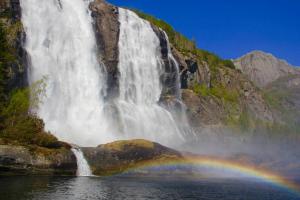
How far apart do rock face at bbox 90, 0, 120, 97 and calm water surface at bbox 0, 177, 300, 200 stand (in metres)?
40.4

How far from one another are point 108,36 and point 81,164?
45041 mm

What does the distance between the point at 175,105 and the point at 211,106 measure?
2236 cm

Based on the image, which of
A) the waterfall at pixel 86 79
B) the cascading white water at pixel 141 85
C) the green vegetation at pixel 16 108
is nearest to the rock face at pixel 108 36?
the waterfall at pixel 86 79

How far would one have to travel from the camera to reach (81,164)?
188ft

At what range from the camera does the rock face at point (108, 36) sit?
307ft

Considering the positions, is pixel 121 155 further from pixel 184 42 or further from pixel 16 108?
pixel 184 42

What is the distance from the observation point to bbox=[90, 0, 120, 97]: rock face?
93.6m

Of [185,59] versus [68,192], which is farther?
[185,59]

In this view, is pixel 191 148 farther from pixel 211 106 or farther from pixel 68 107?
pixel 211 106

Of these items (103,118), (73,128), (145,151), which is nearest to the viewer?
(145,151)

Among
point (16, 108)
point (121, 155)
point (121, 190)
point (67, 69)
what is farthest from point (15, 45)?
point (121, 190)

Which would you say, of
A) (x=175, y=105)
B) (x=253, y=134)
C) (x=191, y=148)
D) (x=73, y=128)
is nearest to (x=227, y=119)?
(x=253, y=134)

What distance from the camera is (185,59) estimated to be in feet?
395

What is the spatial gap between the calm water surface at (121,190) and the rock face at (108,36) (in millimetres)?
40376
